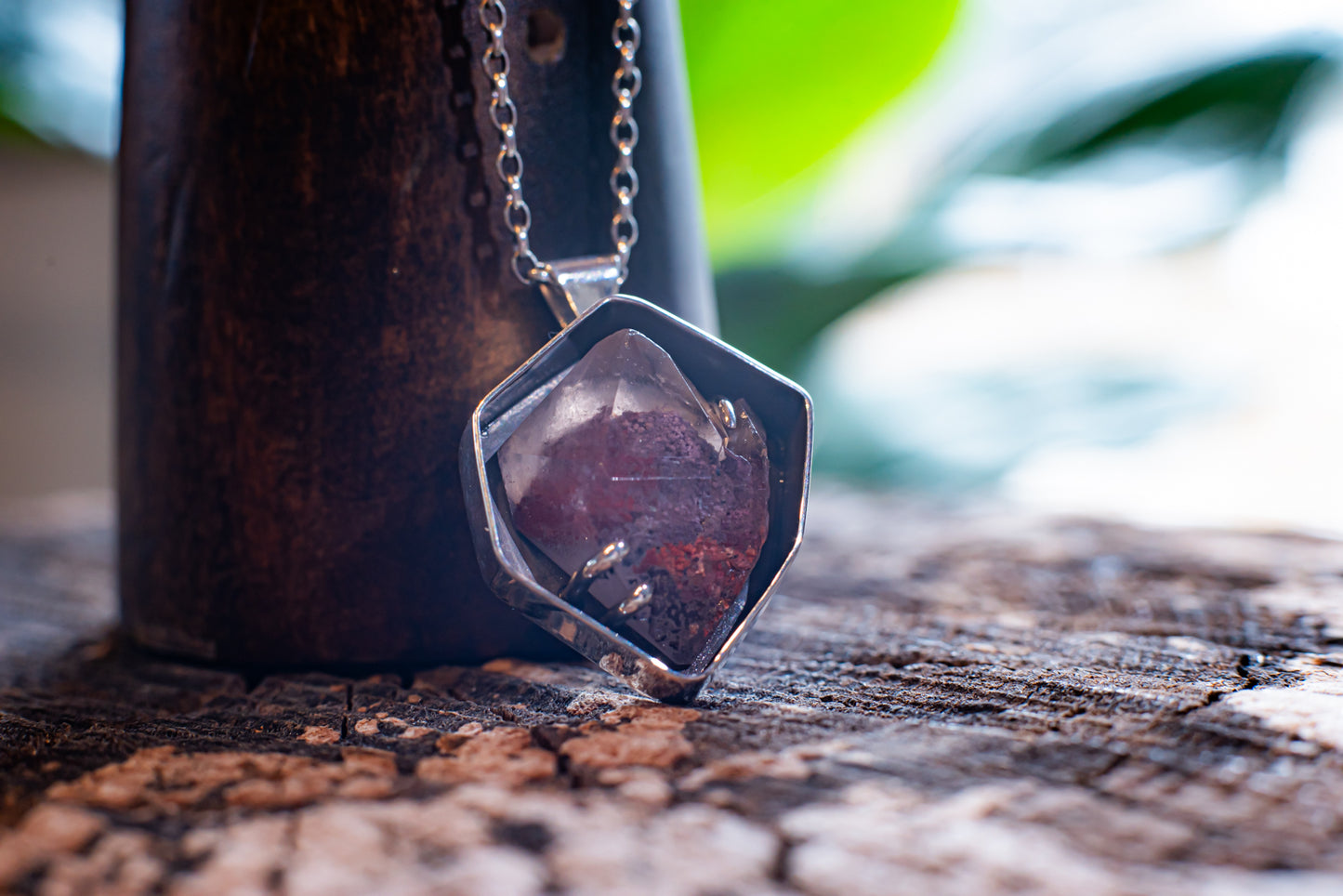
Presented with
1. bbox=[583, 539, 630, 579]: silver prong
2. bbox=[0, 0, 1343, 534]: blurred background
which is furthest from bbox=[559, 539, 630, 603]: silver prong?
bbox=[0, 0, 1343, 534]: blurred background

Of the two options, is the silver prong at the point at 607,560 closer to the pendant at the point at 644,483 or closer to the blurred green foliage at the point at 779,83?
the pendant at the point at 644,483

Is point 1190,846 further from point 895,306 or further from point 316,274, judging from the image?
point 895,306

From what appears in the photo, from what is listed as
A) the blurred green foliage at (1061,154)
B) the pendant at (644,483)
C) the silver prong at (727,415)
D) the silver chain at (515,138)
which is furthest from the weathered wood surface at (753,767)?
the blurred green foliage at (1061,154)

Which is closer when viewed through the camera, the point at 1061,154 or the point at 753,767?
the point at 753,767

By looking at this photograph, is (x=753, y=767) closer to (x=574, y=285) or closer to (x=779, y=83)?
(x=574, y=285)

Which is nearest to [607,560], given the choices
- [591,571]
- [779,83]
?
[591,571]
